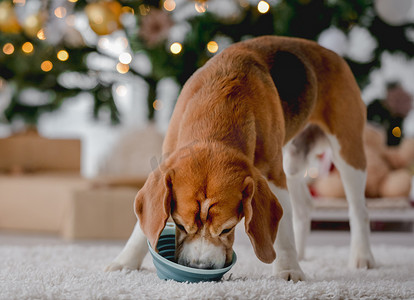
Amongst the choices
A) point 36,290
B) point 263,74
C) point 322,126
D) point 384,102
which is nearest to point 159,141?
point 384,102

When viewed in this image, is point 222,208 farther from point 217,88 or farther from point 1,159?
point 1,159

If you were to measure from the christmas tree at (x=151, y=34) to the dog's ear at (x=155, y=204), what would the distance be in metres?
2.48

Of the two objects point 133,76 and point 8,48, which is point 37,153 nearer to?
point 8,48

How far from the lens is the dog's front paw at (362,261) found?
2.35 metres

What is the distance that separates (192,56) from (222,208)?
283cm

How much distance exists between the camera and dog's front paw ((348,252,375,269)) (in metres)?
2.35

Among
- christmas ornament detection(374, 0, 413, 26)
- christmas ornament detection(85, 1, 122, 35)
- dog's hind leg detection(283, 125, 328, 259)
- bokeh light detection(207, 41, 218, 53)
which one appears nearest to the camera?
dog's hind leg detection(283, 125, 328, 259)

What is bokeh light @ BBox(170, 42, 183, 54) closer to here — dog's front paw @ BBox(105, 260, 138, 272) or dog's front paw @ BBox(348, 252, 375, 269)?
dog's front paw @ BBox(348, 252, 375, 269)

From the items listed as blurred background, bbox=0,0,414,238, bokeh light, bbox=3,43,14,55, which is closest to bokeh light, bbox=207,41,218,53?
blurred background, bbox=0,0,414,238

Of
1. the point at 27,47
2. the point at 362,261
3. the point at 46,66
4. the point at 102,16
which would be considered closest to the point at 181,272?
the point at 362,261

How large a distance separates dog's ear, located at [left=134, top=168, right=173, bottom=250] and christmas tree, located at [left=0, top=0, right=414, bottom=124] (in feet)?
8.14

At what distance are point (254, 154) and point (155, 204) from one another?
42cm

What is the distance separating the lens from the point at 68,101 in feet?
16.8

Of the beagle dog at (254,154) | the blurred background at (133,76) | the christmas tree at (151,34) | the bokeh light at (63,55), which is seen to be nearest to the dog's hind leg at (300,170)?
the beagle dog at (254,154)
